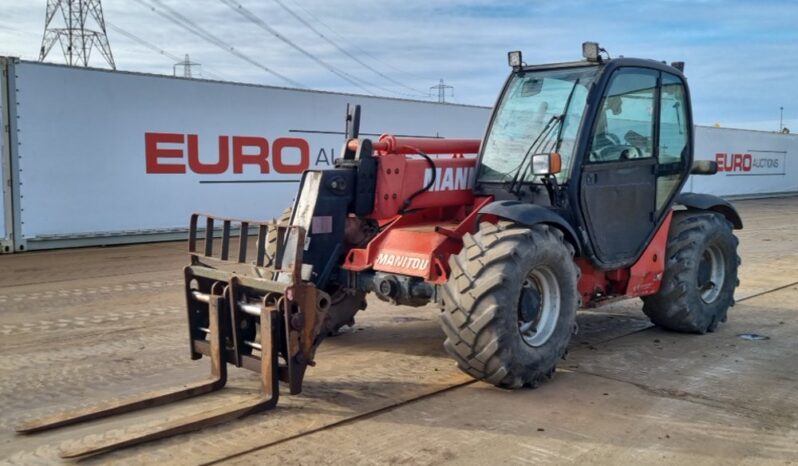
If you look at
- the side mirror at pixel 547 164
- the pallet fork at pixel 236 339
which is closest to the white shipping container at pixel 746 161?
the side mirror at pixel 547 164

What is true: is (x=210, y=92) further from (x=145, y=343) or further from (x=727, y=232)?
(x=727, y=232)

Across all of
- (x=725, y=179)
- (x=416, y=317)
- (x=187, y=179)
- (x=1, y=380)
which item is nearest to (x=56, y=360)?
(x=1, y=380)

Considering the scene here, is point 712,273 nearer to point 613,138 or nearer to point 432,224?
point 613,138

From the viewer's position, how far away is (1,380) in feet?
17.1

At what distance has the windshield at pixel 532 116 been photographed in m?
5.75

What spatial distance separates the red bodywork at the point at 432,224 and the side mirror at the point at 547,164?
504mm

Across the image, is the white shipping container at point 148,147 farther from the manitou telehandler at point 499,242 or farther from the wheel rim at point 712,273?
the wheel rim at point 712,273

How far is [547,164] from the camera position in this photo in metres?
5.34

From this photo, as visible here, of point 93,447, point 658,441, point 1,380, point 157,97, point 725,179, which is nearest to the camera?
point 93,447

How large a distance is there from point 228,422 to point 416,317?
340cm

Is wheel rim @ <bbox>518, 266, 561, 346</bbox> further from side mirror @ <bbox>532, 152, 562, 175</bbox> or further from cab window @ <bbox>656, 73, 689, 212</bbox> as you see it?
→ cab window @ <bbox>656, 73, 689, 212</bbox>

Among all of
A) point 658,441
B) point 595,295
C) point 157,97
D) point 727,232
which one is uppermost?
point 157,97

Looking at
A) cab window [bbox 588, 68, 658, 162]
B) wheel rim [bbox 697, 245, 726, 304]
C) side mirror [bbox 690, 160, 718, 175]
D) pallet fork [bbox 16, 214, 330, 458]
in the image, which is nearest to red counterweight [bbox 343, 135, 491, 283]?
pallet fork [bbox 16, 214, 330, 458]

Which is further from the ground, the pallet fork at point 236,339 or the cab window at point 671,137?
the cab window at point 671,137
